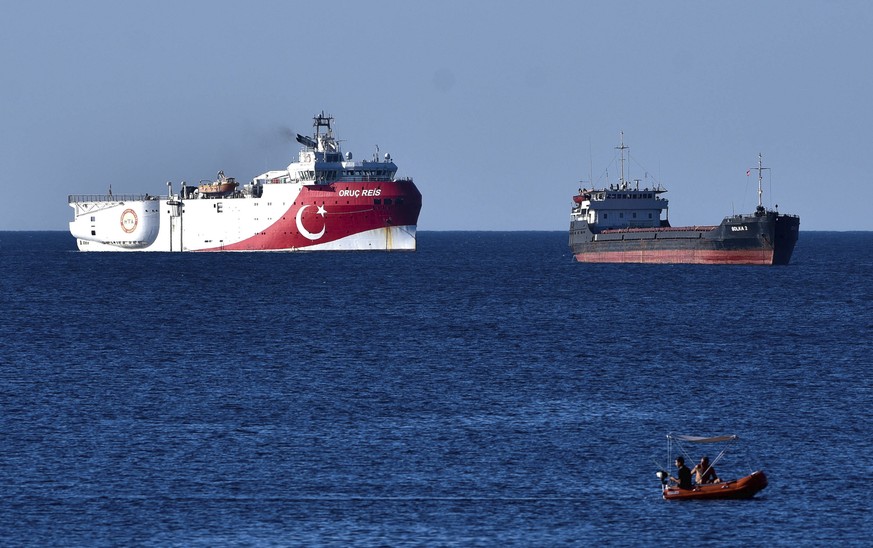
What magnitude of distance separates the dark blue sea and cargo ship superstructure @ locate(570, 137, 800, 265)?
35.8 meters

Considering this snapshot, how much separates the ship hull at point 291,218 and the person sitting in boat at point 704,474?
118540mm

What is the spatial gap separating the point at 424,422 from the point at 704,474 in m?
13.1

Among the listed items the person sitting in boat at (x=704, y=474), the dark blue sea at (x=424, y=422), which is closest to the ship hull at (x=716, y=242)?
the dark blue sea at (x=424, y=422)

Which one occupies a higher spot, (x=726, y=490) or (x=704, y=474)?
(x=704, y=474)

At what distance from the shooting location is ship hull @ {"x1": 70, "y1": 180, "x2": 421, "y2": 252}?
155250 mm

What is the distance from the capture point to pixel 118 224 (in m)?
181

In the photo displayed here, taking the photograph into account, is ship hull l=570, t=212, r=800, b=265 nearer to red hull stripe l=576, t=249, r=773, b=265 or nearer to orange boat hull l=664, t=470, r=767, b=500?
red hull stripe l=576, t=249, r=773, b=265

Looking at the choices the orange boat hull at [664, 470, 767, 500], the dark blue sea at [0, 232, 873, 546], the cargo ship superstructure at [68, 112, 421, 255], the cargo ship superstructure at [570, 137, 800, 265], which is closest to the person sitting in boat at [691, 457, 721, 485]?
the orange boat hull at [664, 470, 767, 500]

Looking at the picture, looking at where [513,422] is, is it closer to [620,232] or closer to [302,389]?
[302,389]

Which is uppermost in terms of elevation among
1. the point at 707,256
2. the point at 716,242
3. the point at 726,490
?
the point at 716,242

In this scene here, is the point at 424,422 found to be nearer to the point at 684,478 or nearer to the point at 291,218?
the point at 684,478

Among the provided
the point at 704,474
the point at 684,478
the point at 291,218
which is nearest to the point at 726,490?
the point at 704,474

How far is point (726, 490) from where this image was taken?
3666 centimetres

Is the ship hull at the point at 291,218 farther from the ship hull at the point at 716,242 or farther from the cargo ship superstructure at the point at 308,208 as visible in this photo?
the ship hull at the point at 716,242
